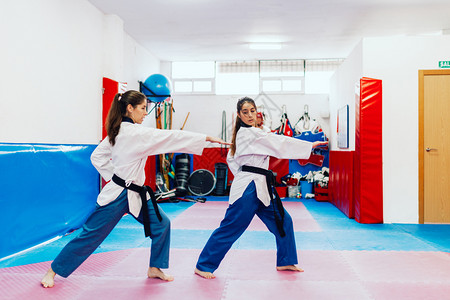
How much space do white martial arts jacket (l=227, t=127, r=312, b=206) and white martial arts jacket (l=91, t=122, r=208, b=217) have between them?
1.21 feet

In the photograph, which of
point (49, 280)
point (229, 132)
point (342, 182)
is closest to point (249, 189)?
point (49, 280)

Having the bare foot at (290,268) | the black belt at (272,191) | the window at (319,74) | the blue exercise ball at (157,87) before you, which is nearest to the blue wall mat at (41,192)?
the black belt at (272,191)

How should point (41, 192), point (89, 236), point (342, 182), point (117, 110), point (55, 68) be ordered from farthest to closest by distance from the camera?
point (342, 182)
point (55, 68)
point (41, 192)
point (117, 110)
point (89, 236)

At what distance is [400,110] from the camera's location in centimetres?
511

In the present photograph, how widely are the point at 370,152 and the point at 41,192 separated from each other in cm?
402

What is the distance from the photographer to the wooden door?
507 centimetres

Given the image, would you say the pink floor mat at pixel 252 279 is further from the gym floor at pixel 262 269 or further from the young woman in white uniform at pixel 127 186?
the young woman in white uniform at pixel 127 186

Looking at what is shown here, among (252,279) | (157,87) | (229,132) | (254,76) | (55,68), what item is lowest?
(252,279)

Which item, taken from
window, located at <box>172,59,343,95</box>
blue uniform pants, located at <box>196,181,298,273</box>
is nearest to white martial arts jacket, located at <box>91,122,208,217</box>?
blue uniform pants, located at <box>196,181,298,273</box>

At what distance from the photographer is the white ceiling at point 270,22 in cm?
539

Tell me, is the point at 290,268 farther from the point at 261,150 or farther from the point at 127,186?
the point at 127,186

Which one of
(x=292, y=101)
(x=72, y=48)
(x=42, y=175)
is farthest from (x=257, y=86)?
(x=42, y=175)

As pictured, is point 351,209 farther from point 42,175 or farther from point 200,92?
point 200,92

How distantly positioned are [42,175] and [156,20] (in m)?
3.34
